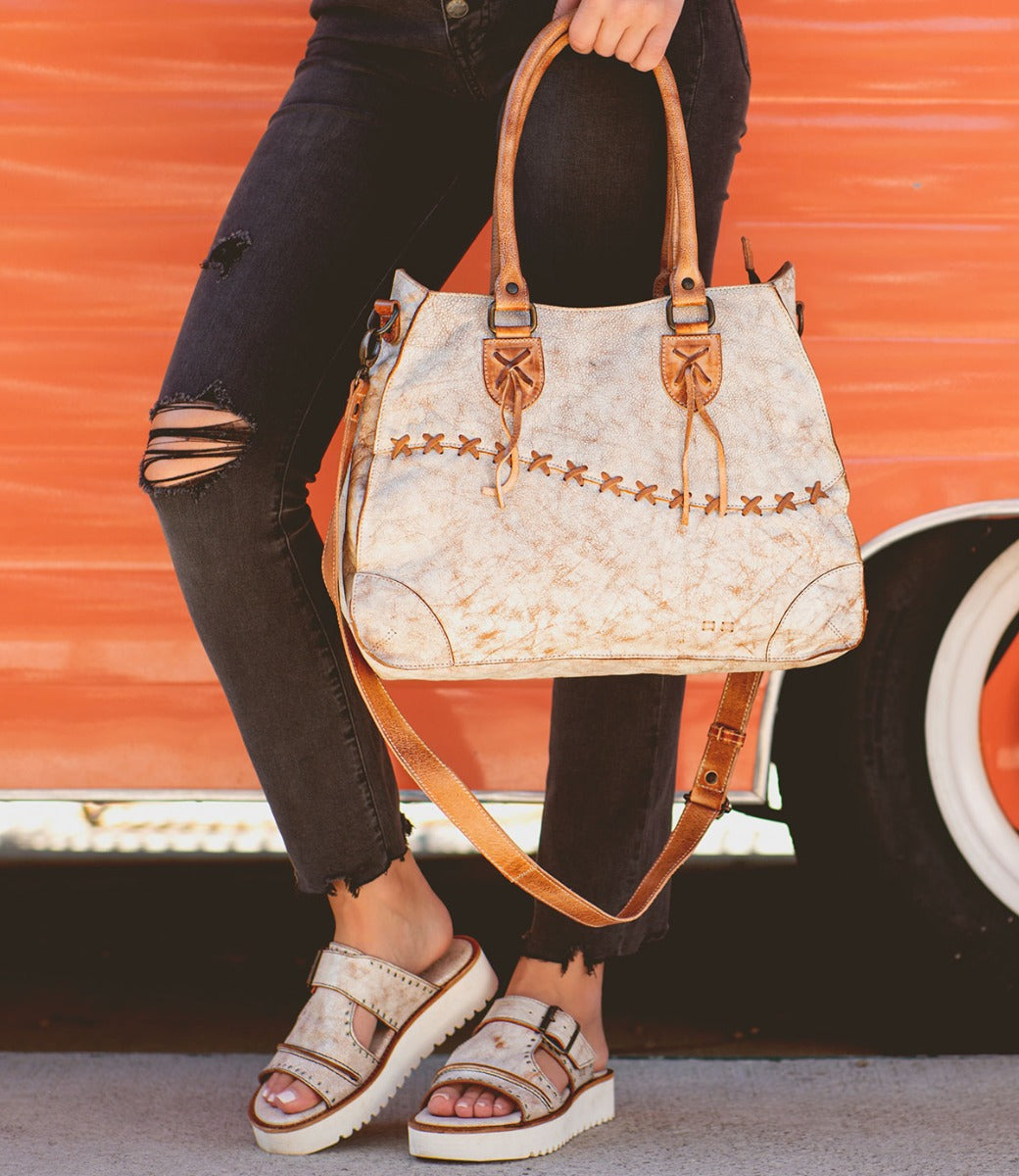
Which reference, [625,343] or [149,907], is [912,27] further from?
[149,907]

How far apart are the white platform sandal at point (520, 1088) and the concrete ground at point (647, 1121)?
0.7 inches

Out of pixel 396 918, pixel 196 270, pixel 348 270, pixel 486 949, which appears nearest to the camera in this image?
pixel 348 270

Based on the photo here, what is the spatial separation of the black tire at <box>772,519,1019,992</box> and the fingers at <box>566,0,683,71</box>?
0.75m

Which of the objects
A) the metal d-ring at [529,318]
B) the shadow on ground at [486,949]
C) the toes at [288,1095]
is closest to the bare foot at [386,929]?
the toes at [288,1095]

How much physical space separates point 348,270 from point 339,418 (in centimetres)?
14

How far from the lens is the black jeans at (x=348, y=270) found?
1043mm

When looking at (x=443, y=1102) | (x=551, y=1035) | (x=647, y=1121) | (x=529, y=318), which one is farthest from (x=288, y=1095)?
(x=529, y=318)

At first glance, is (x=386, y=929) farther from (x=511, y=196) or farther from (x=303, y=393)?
(x=511, y=196)

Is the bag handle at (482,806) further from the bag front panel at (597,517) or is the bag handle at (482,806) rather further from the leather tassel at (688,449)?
the leather tassel at (688,449)

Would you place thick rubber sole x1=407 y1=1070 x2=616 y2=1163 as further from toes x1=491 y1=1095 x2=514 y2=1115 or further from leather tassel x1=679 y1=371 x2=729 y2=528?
leather tassel x1=679 y1=371 x2=729 y2=528

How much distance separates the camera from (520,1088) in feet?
3.67

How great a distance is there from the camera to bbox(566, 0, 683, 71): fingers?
97cm

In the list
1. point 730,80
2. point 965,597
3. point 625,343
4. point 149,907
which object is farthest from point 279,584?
point 149,907

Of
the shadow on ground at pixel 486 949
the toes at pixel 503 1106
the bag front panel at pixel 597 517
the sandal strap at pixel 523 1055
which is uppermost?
the bag front panel at pixel 597 517
